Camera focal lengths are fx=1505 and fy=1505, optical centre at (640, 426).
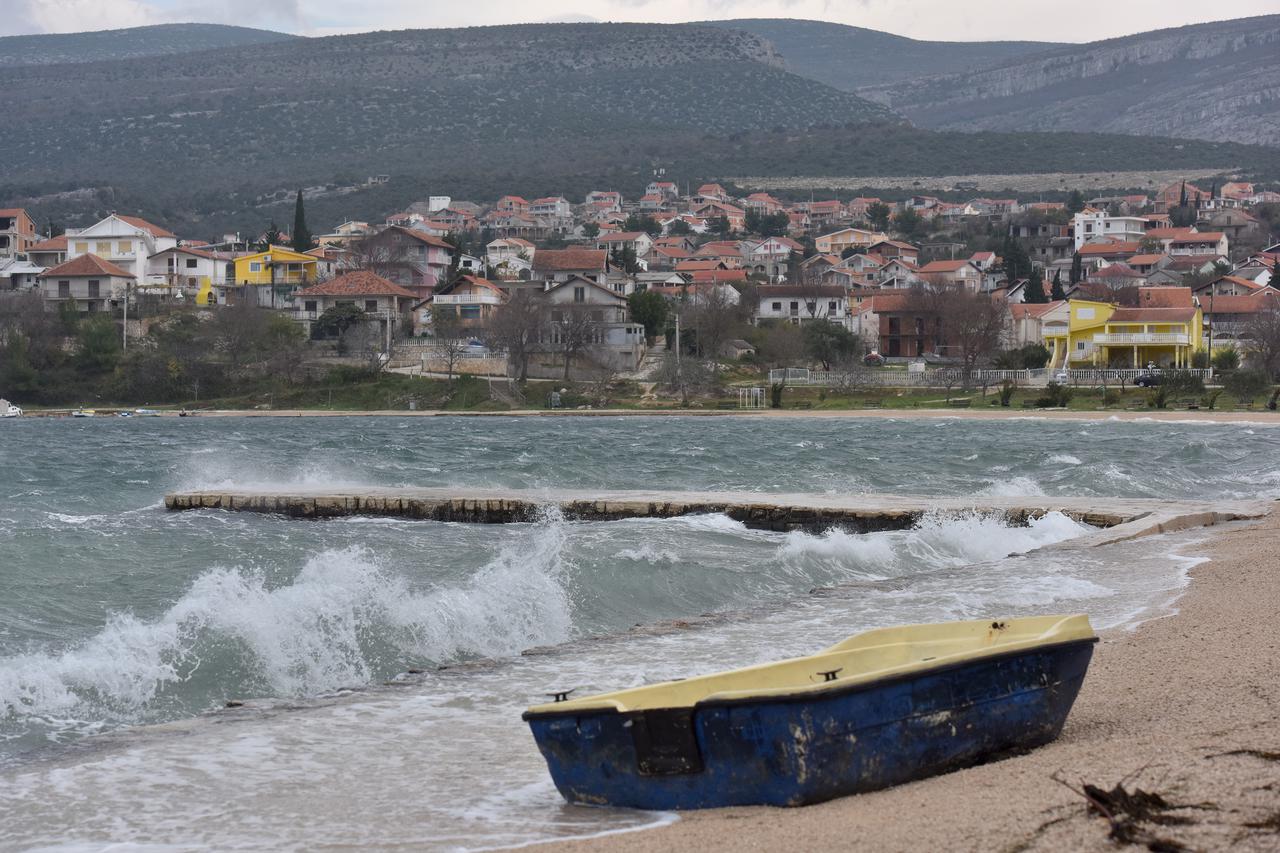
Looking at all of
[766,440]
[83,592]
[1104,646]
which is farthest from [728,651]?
[766,440]

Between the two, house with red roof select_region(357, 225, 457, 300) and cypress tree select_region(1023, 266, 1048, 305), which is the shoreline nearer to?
house with red roof select_region(357, 225, 457, 300)

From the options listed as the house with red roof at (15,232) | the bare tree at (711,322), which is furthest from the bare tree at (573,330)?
the house with red roof at (15,232)

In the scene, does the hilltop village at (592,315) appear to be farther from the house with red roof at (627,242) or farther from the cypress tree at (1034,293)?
the house with red roof at (627,242)

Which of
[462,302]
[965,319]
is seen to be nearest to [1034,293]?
[965,319]

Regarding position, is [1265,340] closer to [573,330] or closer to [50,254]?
[573,330]

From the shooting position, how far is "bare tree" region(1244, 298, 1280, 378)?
69375 mm

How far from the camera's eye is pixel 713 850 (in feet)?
22.9

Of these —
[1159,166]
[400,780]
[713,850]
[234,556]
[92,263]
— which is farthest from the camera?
[1159,166]

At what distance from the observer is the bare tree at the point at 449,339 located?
254 ft

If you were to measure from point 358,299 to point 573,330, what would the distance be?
16.3 meters

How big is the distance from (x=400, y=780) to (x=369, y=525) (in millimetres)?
14660

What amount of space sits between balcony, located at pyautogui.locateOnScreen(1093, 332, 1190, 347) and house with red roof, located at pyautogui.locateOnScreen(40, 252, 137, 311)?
55096 mm

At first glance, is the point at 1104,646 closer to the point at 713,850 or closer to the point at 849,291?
the point at 713,850

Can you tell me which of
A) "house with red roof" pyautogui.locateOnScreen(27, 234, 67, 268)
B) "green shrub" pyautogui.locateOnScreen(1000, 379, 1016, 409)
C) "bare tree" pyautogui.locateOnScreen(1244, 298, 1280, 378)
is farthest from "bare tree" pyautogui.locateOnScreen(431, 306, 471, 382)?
"bare tree" pyautogui.locateOnScreen(1244, 298, 1280, 378)
